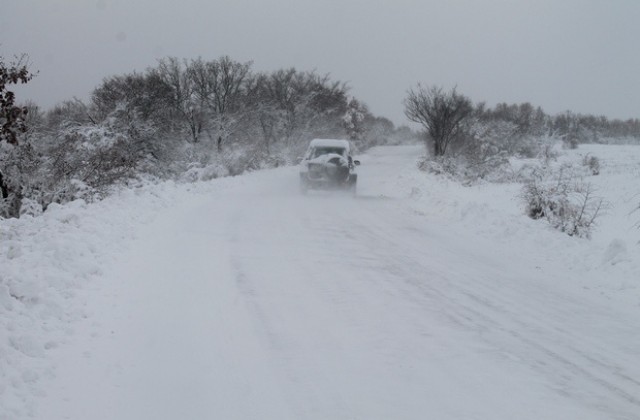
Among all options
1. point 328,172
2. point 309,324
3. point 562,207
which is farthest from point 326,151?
point 309,324

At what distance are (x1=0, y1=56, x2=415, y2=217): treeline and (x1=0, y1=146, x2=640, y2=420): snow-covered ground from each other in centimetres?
242

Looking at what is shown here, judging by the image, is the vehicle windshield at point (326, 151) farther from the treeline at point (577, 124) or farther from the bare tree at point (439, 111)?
the treeline at point (577, 124)

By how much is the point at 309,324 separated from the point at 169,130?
3395 cm

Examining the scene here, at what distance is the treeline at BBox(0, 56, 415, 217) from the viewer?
15.9 metres

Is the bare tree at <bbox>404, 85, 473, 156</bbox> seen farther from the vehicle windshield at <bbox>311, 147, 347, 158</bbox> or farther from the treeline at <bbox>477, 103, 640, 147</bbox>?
the treeline at <bbox>477, 103, 640, 147</bbox>

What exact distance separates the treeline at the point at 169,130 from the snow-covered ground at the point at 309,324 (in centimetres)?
242

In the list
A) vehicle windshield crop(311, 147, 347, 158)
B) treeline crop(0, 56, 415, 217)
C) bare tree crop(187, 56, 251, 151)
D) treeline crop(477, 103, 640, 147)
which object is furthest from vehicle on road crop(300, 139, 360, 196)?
treeline crop(477, 103, 640, 147)

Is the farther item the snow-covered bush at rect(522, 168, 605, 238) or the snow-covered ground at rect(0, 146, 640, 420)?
the snow-covered bush at rect(522, 168, 605, 238)

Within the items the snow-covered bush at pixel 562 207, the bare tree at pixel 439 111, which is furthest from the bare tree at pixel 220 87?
the snow-covered bush at pixel 562 207

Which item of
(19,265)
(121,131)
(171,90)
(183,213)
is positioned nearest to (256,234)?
(183,213)

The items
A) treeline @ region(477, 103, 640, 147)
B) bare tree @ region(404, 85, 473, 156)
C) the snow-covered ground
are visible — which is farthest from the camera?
treeline @ region(477, 103, 640, 147)

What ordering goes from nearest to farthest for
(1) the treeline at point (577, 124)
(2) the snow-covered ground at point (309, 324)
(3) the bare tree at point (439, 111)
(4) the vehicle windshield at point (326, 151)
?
(2) the snow-covered ground at point (309, 324) < (4) the vehicle windshield at point (326, 151) < (3) the bare tree at point (439, 111) < (1) the treeline at point (577, 124)

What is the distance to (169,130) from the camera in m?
36.5

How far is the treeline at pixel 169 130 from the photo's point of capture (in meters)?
15.9
